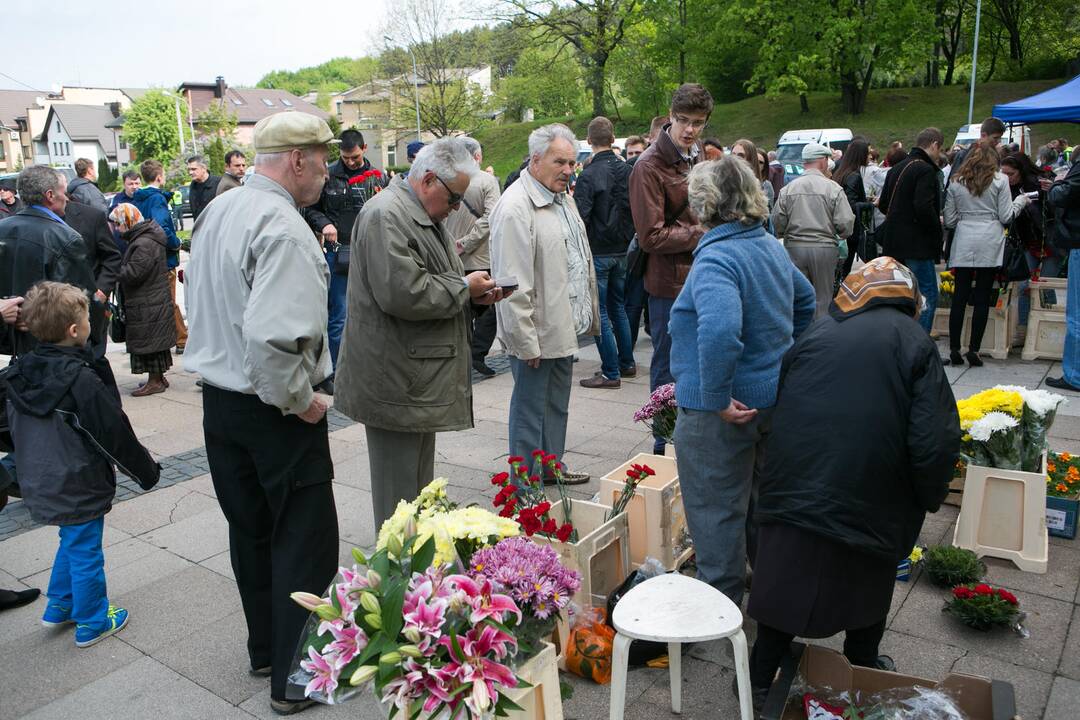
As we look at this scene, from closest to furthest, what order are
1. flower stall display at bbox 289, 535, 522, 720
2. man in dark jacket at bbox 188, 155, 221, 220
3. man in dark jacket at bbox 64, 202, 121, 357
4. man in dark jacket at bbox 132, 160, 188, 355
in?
flower stall display at bbox 289, 535, 522, 720
man in dark jacket at bbox 64, 202, 121, 357
man in dark jacket at bbox 132, 160, 188, 355
man in dark jacket at bbox 188, 155, 221, 220

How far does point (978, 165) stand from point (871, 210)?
1.76 metres

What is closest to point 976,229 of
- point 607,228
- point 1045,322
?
point 1045,322

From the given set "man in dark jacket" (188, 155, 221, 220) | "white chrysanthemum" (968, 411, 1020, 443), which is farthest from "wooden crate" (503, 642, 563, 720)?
"man in dark jacket" (188, 155, 221, 220)

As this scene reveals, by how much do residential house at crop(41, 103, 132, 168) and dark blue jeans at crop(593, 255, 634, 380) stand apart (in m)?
77.5

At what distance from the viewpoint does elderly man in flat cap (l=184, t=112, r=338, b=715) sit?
271cm

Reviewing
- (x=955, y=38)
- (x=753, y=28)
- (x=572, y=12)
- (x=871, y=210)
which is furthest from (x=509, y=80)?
(x=871, y=210)

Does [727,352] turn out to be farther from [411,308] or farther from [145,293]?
[145,293]

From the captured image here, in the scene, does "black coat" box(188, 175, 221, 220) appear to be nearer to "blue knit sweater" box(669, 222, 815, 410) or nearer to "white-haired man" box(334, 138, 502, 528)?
"white-haired man" box(334, 138, 502, 528)

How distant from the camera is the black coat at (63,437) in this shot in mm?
3461

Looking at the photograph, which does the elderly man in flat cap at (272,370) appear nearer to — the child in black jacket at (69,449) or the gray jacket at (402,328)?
the gray jacket at (402,328)

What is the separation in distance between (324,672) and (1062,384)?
22.4 feet

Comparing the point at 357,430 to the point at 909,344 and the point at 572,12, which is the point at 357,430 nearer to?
the point at 909,344

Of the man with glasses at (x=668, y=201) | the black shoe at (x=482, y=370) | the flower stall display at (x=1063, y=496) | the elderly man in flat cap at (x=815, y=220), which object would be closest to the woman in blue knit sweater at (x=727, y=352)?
the man with glasses at (x=668, y=201)

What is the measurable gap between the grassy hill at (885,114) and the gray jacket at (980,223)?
23.9m
